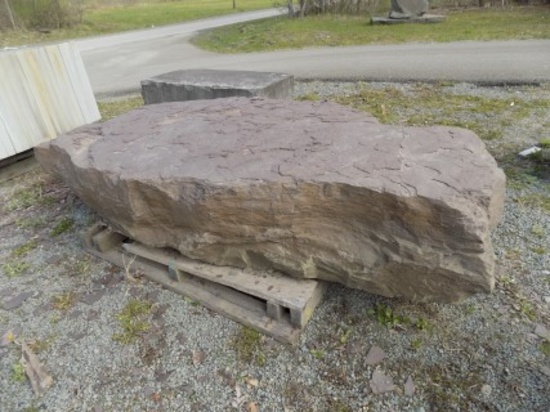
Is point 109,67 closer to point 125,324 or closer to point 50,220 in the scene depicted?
point 50,220

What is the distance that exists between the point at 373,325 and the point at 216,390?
2.80ft

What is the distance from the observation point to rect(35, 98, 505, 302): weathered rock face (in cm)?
172

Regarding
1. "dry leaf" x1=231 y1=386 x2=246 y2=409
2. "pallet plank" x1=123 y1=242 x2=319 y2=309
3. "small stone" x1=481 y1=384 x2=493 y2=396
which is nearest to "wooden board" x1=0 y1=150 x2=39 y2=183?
"pallet plank" x1=123 y1=242 x2=319 y2=309

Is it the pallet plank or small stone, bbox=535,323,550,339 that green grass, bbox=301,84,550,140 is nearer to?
small stone, bbox=535,323,550,339

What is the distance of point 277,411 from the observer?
1802 mm

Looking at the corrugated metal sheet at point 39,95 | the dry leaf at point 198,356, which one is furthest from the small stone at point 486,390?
the corrugated metal sheet at point 39,95

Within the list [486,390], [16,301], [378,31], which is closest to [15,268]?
[16,301]

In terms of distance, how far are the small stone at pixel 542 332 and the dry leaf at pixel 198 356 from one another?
1.66 metres

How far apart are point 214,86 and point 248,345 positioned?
304 centimetres

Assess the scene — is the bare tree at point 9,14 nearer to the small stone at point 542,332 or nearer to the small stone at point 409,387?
the small stone at point 409,387

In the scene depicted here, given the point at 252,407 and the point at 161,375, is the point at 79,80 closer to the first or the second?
the point at 161,375

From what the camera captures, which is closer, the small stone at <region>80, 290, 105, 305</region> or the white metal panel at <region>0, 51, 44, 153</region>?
the small stone at <region>80, 290, 105, 305</region>

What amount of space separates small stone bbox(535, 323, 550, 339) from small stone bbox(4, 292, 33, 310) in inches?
115

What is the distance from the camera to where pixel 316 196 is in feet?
6.11
